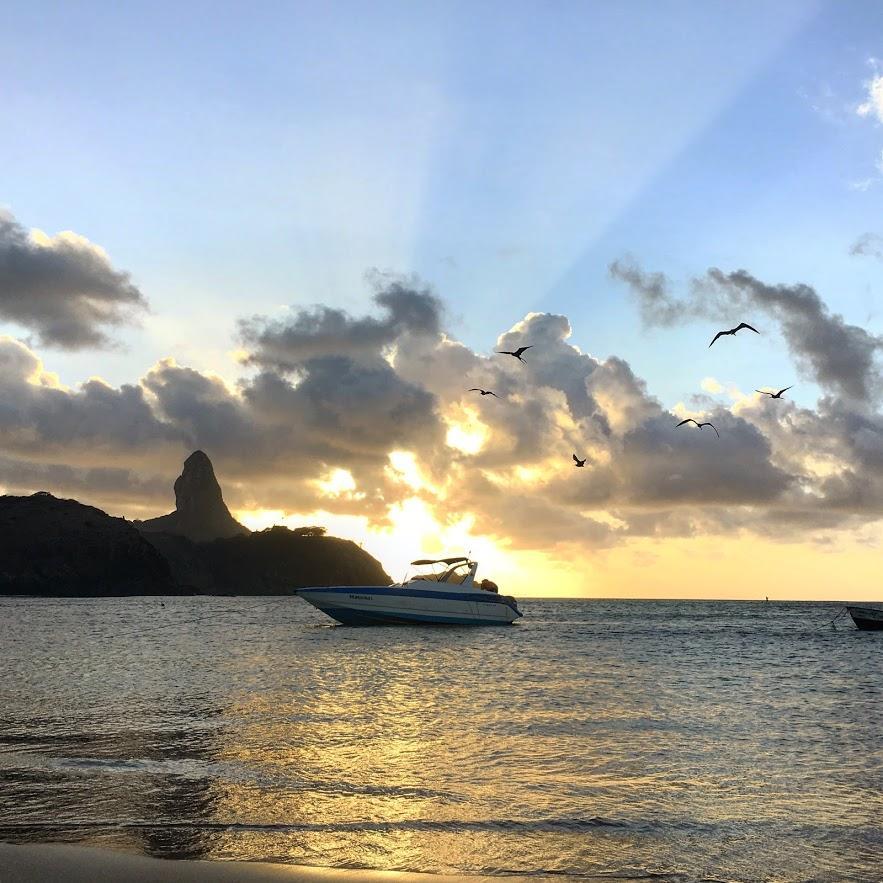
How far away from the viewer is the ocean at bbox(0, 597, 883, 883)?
40.6ft

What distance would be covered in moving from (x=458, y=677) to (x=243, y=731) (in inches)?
737

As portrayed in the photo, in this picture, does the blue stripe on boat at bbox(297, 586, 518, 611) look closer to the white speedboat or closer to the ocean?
the white speedboat

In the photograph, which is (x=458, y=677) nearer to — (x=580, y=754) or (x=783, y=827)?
(x=580, y=754)

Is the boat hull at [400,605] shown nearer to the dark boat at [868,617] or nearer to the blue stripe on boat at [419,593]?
the blue stripe on boat at [419,593]

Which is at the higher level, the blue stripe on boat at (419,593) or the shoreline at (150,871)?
the blue stripe on boat at (419,593)

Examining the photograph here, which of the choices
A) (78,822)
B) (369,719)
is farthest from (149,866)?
(369,719)

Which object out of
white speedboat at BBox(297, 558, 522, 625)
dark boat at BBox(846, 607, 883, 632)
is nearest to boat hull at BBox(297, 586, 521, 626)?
white speedboat at BBox(297, 558, 522, 625)

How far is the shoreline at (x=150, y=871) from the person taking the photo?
10125 millimetres

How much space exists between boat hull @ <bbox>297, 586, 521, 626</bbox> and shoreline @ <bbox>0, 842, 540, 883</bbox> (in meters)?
66.6

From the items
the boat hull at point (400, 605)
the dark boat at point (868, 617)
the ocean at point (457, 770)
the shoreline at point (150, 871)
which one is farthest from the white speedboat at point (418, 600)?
the shoreline at point (150, 871)

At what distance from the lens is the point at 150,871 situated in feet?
34.2

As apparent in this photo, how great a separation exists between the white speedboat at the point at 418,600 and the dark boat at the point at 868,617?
156 feet

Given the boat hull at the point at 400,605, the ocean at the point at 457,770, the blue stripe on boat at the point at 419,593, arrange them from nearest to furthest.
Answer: the ocean at the point at 457,770
the blue stripe on boat at the point at 419,593
the boat hull at the point at 400,605

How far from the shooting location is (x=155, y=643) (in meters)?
65.2
